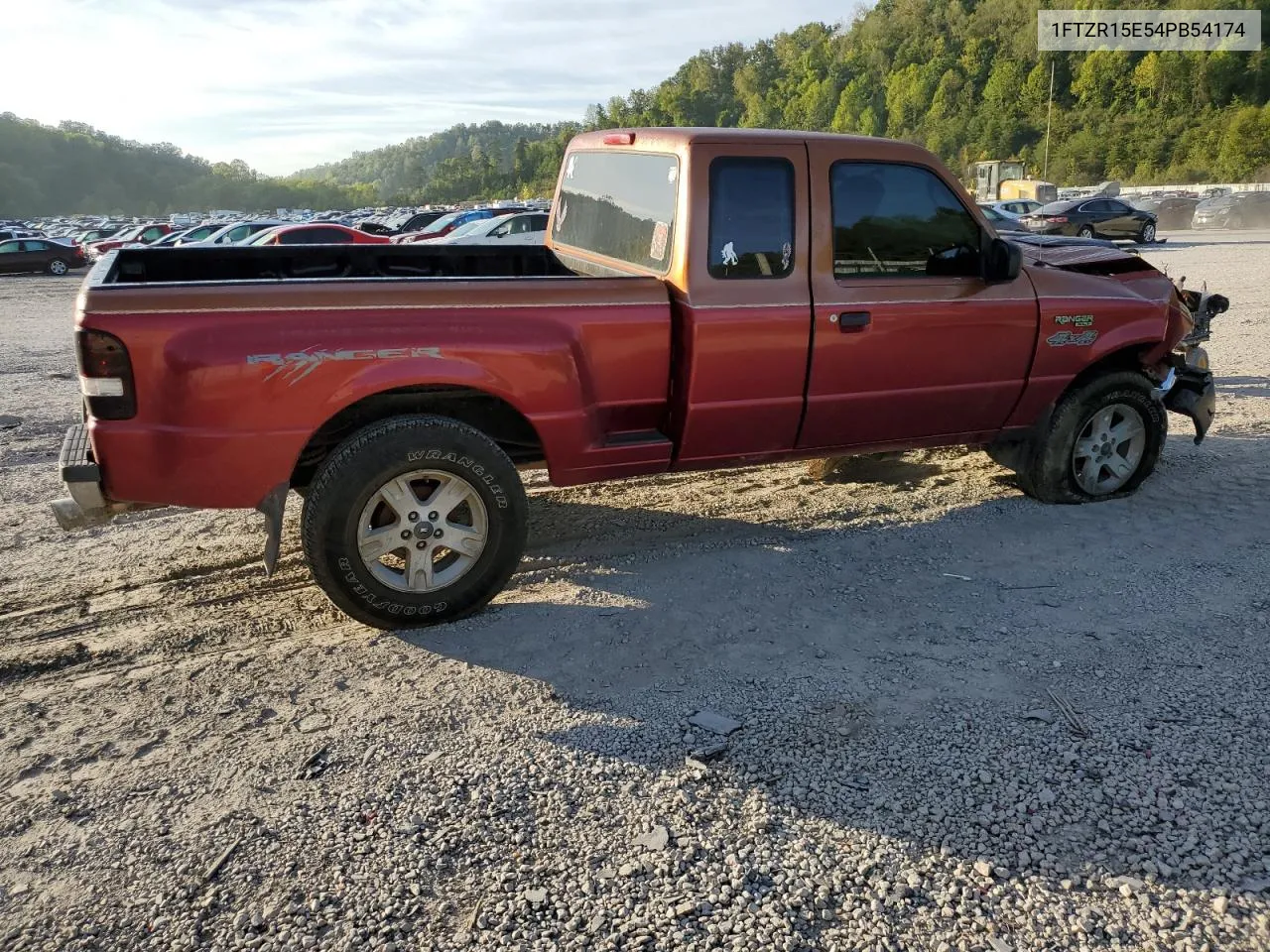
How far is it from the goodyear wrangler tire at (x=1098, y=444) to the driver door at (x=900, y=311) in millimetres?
497

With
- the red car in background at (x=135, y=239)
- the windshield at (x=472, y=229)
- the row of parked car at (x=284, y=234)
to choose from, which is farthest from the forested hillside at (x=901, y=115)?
the red car in background at (x=135, y=239)

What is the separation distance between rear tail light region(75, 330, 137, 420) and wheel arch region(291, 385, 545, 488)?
2.16 feet

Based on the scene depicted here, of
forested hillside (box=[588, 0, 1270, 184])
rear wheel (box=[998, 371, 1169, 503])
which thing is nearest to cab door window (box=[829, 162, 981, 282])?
rear wheel (box=[998, 371, 1169, 503])

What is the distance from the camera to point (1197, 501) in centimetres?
560

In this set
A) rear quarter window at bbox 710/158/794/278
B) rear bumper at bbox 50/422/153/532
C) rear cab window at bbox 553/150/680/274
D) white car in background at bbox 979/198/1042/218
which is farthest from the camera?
white car in background at bbox 979/198/1042/218

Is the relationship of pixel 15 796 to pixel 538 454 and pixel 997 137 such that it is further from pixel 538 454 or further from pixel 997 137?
pixel 997 137

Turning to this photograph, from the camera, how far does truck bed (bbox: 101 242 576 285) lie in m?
4.88

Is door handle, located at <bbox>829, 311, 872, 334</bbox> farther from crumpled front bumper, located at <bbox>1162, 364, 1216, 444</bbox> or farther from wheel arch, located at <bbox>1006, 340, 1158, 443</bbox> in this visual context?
crumpled front bumper, located at <bbox>1162, 364, 1216, 444</bbox>

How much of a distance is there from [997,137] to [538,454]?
120158 millimetres

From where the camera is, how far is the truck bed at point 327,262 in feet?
16.0

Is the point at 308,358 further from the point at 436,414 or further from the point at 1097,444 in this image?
the point at 1097,444

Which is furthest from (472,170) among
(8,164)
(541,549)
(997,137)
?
(541,549)

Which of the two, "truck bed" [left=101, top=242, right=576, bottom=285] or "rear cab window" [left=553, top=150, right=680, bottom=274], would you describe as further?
"truck bed" [left=101, top=242, right=576, bottom=285]

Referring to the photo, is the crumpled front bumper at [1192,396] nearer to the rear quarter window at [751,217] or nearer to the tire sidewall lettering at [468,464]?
the rear quarter window at [751,217]
